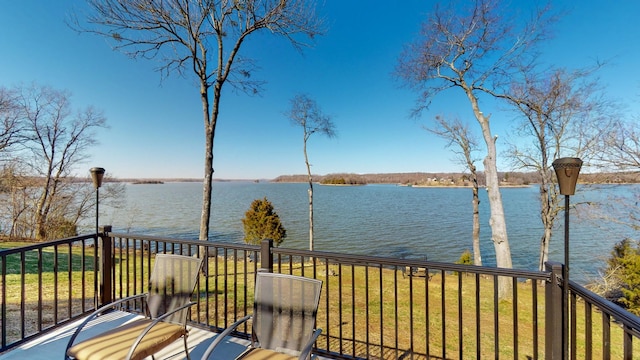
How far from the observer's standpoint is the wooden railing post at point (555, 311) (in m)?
1.73

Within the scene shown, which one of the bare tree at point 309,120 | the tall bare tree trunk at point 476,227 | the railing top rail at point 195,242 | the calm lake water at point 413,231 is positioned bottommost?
the calm lake water at point 413,231

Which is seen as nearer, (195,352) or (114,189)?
(195,352)

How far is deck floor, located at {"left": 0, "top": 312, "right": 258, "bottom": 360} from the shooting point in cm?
244

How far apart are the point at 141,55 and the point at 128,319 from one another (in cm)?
697

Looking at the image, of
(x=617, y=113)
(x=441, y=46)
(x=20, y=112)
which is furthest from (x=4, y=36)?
(x=617, y=113)

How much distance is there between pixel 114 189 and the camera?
1692 cm

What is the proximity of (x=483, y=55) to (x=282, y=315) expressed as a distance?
978 centimetres

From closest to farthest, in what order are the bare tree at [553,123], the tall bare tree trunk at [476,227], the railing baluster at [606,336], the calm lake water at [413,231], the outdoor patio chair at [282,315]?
the railing baluster at [606,336]
the outdoor patio chair at [282,315]
the bare tree at [553,123]
the tall bare tree trunk at [476,227]
the calm lake water at [413,231]

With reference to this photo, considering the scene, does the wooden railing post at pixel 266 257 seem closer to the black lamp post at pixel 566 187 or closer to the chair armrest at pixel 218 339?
the chair armrest at pixel 218 339

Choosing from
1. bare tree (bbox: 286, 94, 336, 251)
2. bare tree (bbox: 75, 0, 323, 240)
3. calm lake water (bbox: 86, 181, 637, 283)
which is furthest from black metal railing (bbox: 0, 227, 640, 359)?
bare tree (bbox: 286, 94, 336, 251)

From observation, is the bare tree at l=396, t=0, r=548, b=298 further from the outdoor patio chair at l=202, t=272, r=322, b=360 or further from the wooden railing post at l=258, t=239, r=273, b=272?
the outdoor patio chair at l=202, t=272, r=322, b=360

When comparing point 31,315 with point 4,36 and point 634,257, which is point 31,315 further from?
point 634,257

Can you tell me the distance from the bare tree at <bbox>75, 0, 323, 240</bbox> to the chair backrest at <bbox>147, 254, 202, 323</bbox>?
497 cm

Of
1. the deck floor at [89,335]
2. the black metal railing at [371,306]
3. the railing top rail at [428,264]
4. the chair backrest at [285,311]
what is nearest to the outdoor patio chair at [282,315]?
the chair backrest at [285,311]
